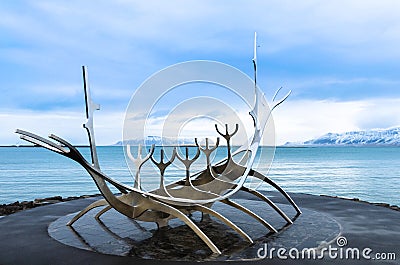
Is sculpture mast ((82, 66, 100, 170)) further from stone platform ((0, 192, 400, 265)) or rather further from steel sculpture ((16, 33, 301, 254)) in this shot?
stone platform ((0, 192, 400, 265))

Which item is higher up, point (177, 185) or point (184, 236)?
point (177, 185)

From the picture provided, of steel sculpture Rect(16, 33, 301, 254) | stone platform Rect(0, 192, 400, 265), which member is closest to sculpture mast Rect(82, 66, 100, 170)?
steel sculpture Rect(16, 33, 301, 254)

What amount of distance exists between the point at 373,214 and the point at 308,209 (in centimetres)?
151

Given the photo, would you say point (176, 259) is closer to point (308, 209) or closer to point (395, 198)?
point (308, 209)

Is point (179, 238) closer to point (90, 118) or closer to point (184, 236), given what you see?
point (184, 236)

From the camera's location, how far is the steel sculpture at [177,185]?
6652 mm

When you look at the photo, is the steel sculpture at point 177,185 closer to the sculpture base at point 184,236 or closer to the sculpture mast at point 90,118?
the sculpture mast at point 90,118

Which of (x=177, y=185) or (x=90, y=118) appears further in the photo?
(x=177, y=185)

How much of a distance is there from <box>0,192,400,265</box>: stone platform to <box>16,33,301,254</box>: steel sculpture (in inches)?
11.9

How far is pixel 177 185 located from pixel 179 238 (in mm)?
1388

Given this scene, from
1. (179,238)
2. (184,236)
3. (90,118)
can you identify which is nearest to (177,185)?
(184,236)

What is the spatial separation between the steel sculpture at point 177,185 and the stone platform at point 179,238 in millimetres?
303

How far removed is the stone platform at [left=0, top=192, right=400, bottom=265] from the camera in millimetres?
6582

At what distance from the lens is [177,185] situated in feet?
28.9
